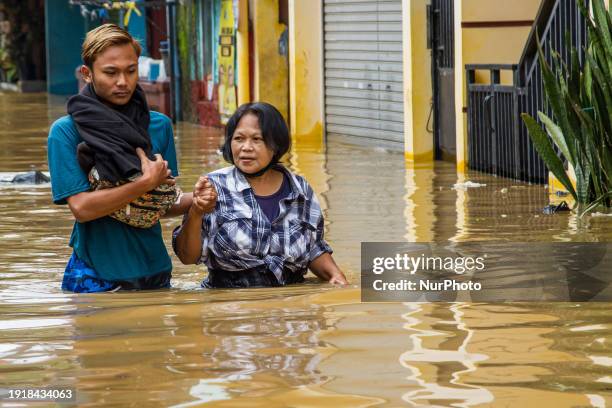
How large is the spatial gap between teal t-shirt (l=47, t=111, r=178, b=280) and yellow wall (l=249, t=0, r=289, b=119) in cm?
1622

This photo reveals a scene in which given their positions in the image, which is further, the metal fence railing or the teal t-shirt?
the metal fence railing

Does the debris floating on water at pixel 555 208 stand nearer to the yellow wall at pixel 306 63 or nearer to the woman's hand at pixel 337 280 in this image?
the woman's hand at pixel 337 280

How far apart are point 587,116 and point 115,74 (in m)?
5.24

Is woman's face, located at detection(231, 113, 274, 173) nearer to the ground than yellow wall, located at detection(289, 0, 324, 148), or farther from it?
nearer to the ground

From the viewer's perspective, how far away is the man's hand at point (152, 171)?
5625mm

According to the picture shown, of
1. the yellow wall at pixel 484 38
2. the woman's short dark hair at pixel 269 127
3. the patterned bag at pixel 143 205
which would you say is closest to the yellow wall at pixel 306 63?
the yellow wall at pixel 484 38

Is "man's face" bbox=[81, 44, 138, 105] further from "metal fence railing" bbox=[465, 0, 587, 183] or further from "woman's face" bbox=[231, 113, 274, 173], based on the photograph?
"metal fence railing" bbox=[465, 0, 587, 183]

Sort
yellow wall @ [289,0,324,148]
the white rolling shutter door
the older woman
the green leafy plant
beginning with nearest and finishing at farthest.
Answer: the older woman, the green leafy plant, the white rolling shutter door, yellow wall @ [289,0,324,148]

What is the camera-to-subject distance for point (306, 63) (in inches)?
835

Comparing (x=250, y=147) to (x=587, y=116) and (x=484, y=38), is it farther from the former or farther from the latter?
(x=484, y=38)

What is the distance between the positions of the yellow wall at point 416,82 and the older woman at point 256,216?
10.0 meters

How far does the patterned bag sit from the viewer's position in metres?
5.72

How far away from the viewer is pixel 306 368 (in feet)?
15.5

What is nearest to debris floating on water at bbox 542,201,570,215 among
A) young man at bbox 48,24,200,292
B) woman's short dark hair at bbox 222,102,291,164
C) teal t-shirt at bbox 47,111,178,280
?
woman's short dark hair at bbox 222,102,291,164
